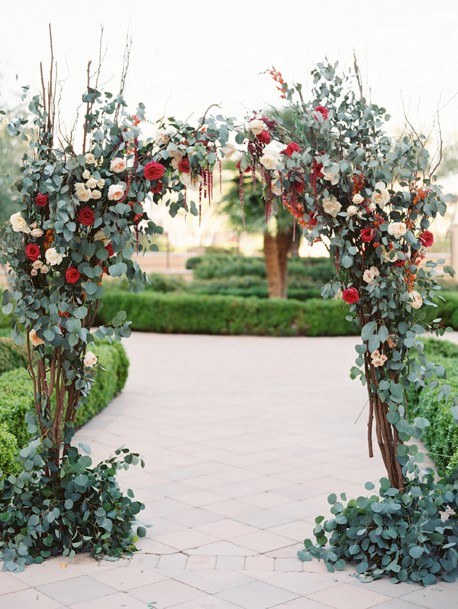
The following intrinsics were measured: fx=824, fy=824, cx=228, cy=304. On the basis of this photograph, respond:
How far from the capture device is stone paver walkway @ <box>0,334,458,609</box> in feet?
11.2

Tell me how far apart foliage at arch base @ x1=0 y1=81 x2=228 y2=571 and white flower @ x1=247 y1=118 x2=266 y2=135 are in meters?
0.13

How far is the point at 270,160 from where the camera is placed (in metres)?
3.55

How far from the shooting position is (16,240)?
3746 mm

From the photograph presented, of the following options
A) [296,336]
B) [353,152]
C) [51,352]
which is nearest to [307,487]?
[51,352]

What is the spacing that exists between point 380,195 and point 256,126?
1.98 ft

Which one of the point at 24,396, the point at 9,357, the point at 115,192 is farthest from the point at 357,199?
the point at 9,357

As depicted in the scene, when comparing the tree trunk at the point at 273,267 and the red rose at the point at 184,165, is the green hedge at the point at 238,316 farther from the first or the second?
the red rose at the point at 184,165

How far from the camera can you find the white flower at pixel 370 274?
11.6ft

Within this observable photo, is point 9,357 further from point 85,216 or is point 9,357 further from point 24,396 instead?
point 85,216

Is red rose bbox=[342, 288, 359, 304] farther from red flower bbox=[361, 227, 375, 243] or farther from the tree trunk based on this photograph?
the tree trunk

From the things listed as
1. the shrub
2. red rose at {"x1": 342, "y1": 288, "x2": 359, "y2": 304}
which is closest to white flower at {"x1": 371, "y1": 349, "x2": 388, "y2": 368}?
red rose at {"x1": 342, "y1": 288, "x2": 359, "y2": 304}

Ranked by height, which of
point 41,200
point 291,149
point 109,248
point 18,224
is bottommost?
point 109,248

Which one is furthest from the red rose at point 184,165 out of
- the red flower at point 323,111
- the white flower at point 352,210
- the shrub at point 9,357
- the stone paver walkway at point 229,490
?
the shrub at point 9,357

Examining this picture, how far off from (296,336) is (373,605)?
1168 centimetres
